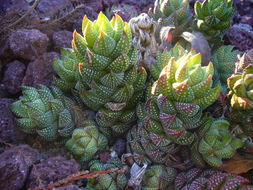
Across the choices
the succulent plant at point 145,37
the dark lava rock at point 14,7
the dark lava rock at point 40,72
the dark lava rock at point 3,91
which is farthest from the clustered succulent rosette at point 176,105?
the dark lava rock at point 14,7

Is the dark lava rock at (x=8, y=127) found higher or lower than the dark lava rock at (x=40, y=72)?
lower

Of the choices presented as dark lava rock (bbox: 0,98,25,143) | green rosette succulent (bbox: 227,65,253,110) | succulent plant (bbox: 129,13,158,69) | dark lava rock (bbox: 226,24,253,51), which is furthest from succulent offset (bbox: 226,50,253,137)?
dark lava rock (bbox: 0,98,25,143)

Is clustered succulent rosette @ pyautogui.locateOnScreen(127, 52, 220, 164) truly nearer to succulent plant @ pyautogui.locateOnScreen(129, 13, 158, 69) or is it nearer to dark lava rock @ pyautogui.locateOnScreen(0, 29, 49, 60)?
succulent plant @ pyautogui.locateOnScreen(129, 13, 158, 69)

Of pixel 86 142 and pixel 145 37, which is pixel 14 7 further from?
pixel 86 142

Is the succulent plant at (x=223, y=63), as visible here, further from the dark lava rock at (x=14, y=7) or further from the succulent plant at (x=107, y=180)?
the dark lava rock at (x=14, y=7)

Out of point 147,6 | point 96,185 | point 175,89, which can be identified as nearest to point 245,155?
point 175,89

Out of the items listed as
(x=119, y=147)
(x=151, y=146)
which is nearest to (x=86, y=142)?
(x=119, y=147)

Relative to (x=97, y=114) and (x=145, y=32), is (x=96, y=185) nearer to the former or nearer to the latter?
(x=97, y=114)
